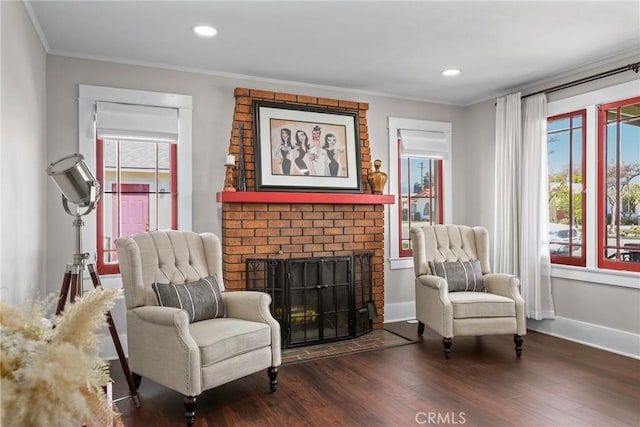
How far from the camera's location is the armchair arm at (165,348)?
98.0 inches

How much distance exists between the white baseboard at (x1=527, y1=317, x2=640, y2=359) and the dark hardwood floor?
0.11m

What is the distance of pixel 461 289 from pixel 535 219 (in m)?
1.03

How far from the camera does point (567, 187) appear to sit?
4.20 m

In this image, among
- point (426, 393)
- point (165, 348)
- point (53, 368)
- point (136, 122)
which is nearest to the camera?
point (53, 368)

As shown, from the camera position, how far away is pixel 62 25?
3.05 metres

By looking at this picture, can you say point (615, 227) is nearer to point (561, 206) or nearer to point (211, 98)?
point (561, 206)

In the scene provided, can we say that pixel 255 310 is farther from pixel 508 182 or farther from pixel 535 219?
pixel 508 182

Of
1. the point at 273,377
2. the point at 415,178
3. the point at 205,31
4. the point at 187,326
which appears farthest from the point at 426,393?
the point at 205,31

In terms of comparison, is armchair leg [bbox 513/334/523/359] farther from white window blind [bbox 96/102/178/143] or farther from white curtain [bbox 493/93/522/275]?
white window blind [bbox 96/102/178/143]

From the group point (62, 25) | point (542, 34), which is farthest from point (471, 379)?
point (62, 25)

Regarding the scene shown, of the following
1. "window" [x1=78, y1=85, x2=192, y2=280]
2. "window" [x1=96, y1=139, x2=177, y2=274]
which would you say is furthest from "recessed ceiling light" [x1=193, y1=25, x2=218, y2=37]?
"window" [x1=96, y1=139, x2=177, y2=274]

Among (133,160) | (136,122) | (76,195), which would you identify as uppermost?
(136,122)

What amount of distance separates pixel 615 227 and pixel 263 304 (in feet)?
9.89

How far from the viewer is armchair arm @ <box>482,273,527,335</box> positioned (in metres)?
3.66
